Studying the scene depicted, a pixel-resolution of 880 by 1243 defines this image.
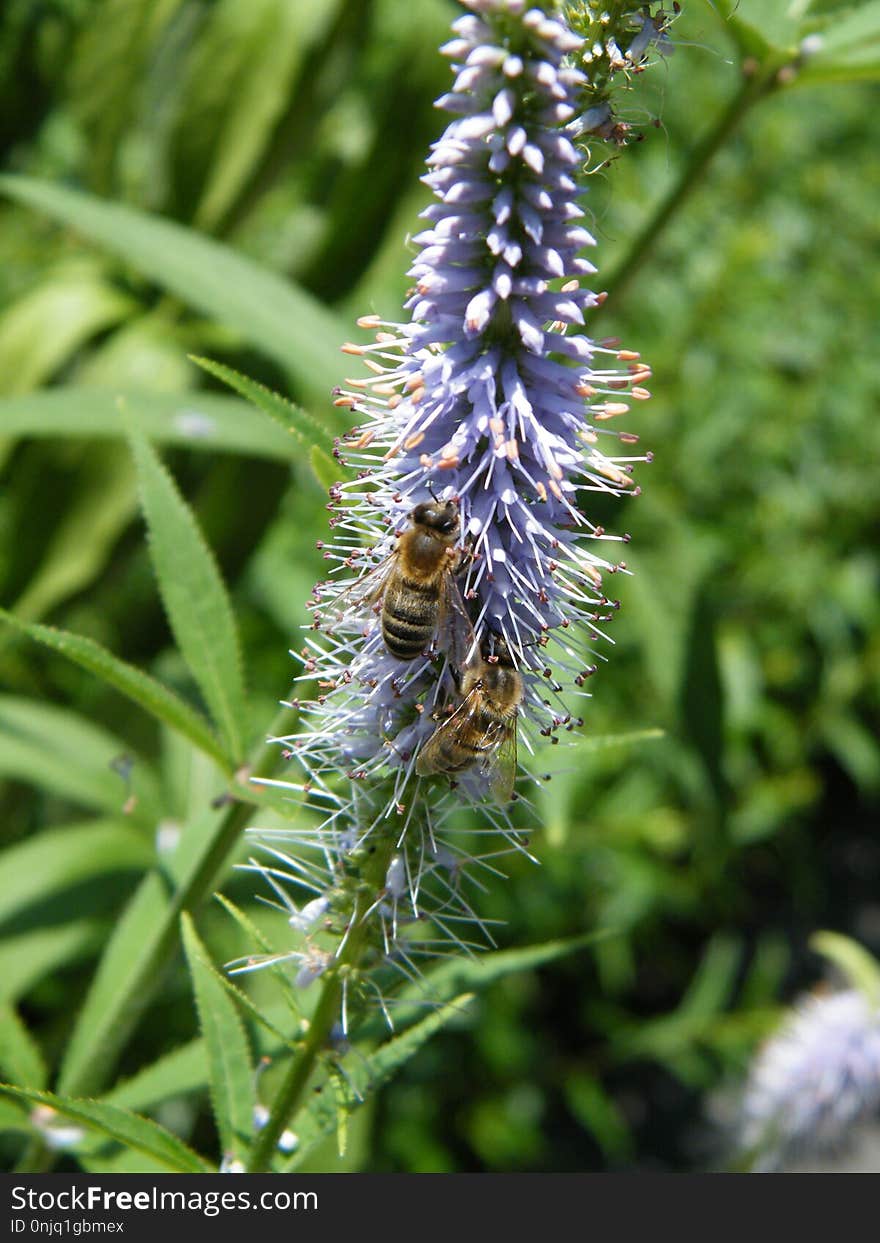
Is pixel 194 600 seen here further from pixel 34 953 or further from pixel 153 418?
pixel 34 953

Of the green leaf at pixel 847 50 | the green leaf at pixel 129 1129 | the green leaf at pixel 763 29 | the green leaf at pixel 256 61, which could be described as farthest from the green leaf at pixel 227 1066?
the green leaf at pixel 256 61

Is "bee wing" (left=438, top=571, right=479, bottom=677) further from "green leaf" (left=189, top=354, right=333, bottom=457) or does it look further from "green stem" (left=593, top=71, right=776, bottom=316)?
"green stem" (left=593, top=71, right=776, bottom=316)

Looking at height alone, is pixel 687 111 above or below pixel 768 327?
above

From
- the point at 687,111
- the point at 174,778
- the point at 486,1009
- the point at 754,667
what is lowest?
the point at 486,1009

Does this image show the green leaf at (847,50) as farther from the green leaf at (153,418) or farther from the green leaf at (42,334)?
the green leaf at (42,334)

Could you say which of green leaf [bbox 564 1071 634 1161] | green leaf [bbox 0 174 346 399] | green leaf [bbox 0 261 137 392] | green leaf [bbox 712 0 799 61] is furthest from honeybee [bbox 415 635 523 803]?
green leaf [bbox 564 1071 634 1161]

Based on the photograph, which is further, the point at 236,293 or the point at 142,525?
A: the point at 142,525

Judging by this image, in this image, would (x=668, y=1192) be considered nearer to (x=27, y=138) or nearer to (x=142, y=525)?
(x=142, y=525)

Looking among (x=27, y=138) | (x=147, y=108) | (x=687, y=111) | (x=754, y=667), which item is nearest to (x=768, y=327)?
(x=687, y=111)

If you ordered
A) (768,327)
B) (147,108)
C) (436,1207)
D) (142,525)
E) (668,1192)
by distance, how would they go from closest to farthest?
(436,1207) → (668,1192) → (142,525) → (147,108) → (768,327)
